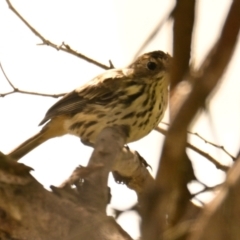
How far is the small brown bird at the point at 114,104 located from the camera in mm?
2598

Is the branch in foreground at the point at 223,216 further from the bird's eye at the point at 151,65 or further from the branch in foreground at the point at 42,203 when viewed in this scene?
the bird's eye at the point at 151,65

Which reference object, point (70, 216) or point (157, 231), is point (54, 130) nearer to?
point (70, 216)

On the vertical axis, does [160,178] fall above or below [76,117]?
below

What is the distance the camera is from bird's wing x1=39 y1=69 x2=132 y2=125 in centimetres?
272

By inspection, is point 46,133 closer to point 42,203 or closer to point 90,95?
point 90,95

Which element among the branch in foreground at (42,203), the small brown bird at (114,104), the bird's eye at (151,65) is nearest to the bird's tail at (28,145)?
the small brown bird at (114,104)

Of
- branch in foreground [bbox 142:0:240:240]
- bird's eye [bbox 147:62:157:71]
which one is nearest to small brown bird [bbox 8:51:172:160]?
bird's eye [bbox 147:62:157:71]

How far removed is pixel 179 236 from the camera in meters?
0.51

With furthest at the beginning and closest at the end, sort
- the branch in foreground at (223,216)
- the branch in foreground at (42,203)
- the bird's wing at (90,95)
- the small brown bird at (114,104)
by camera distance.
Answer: the bird's wing at (90,95) < the small brown bird at (114,104) < the branch in foreground at (42,203) < the branch in foreground at (223,216)

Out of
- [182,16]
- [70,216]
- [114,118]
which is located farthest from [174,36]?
[114,118]

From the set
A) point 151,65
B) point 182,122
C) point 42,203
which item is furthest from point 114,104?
point 182,122

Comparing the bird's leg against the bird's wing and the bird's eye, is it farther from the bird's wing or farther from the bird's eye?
the bird's eye

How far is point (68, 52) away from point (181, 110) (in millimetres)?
1943

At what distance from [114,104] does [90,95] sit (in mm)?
196
